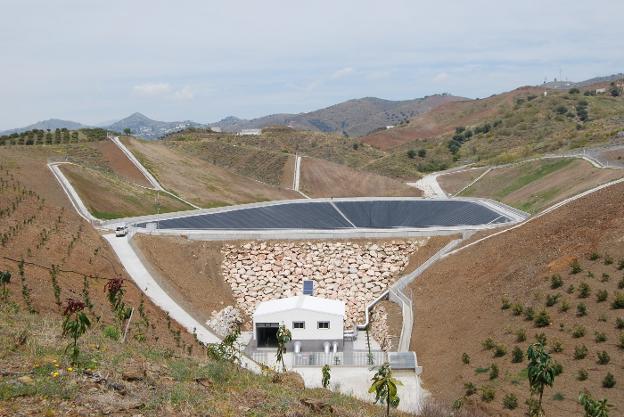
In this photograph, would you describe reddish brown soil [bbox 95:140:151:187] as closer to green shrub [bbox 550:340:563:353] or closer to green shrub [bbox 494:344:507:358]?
green shrub [bbox 494:344:507:358]

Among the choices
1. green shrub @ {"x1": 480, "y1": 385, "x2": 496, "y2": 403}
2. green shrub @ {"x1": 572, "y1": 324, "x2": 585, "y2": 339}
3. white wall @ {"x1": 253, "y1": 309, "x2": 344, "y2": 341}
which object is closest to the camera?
green shrub @ {"x1": 480, "y1": 385, "x2": 496, "y2": 403}

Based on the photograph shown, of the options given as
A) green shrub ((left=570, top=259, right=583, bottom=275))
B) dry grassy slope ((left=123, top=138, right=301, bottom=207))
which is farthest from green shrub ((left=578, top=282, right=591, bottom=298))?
dry grassy slope ((left=123, top=138, right=301, bottom=207))

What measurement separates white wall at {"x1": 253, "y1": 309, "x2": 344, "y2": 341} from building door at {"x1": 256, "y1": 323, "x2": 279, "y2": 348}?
17.4 inches

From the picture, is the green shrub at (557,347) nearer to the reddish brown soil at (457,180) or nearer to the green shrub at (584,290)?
the green shrub at (584,290)

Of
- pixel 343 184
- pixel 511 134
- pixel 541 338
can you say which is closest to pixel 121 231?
pixel 541 338

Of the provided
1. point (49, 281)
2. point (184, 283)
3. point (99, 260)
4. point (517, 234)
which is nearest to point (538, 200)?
point (517, 234)

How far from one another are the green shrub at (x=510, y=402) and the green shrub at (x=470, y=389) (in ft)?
6.00

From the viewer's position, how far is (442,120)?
175 m

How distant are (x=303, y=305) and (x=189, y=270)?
10.1 metres

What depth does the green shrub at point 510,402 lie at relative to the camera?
76.1ft

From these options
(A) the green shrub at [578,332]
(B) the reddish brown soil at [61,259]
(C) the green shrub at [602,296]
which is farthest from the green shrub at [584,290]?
(B) the reddish brown soil at [61,259]

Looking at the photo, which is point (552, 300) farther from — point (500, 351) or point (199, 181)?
point (199, 181)

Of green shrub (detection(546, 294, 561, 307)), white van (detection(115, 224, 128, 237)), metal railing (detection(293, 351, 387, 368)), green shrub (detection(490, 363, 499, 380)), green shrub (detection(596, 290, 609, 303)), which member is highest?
white van (detection(115, 224, 128, 237))

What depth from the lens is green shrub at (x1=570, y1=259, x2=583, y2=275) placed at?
107 ft
